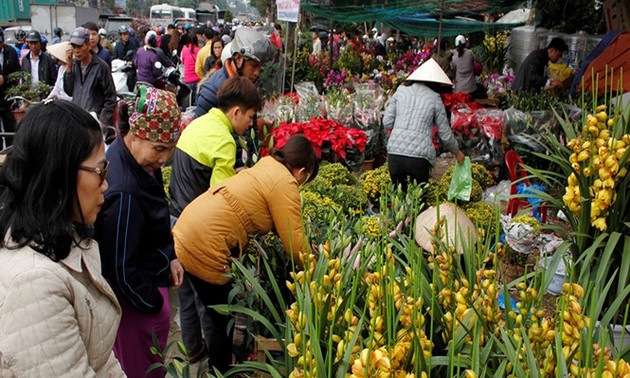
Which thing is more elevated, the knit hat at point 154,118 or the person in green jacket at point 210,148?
the knit hat at point 154,118

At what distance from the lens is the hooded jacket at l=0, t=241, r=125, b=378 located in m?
1.45

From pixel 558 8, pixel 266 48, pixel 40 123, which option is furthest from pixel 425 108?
pixel 558 8

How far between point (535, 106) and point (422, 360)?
565cm

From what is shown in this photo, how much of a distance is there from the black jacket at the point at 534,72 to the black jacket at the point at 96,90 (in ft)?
16.5

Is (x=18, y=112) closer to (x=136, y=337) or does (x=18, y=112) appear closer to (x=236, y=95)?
(x=236, y=95)

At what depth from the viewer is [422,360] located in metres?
1.55

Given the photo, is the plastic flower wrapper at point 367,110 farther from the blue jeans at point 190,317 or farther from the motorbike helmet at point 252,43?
the blue jeans at point 190,317

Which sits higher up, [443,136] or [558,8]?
[558,8]

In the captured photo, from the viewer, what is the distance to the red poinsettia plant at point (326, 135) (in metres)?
5.70

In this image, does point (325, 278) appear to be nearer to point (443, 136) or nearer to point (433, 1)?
point (443, 136)

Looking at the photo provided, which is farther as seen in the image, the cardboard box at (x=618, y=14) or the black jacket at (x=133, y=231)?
the cardboard box at (x=618, y=14)

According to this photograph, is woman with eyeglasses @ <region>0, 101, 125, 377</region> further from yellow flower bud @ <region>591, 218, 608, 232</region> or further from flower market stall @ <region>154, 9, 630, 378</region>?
yellow flower bud @ <region>591, 218, 608, 232</region>

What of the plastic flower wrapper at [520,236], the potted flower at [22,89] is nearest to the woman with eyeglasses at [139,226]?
the plastic flower wrapper at [520,236]

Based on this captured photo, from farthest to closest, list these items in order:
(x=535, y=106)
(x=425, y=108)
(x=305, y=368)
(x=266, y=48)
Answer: (x=266, y=48) < (x=535, y=106) < (x=425, y=108) < (x=305, y=368)
